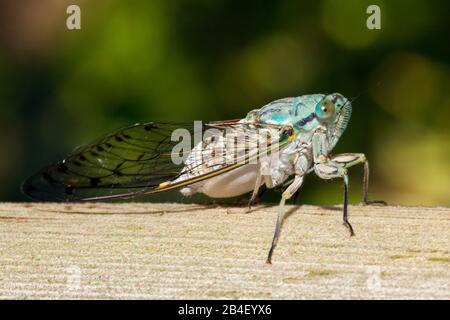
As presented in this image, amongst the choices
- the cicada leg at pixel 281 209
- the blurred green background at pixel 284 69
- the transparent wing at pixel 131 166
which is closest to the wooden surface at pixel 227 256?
the cicada leg at pixel 281 209

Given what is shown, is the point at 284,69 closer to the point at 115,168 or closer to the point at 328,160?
the point at 328,160

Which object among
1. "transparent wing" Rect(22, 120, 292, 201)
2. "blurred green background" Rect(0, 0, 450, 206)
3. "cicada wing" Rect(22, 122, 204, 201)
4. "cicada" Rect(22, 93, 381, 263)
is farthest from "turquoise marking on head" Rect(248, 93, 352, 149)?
"blurred green background" Rect(0, 0, 450, 206)

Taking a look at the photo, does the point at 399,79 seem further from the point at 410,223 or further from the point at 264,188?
the point at 410,223

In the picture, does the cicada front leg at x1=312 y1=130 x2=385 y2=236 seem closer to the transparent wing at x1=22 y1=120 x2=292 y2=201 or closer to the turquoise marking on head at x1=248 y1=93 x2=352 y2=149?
the turquoise marking on head at x1=248 y1=93 x2=352 y2=149

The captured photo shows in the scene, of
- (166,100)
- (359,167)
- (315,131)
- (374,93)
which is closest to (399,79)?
(374,93)

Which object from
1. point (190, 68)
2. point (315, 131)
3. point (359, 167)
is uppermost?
point (190, 68)
